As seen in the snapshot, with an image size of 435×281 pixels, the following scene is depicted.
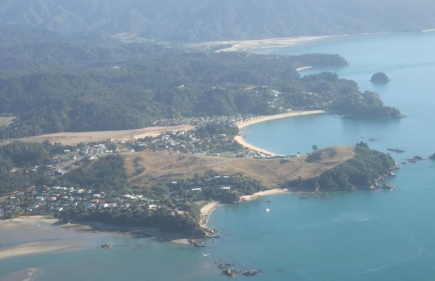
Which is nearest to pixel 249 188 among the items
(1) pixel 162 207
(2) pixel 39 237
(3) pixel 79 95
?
(1) pixel 162 207

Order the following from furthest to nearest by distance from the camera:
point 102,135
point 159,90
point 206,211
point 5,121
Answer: point 159,90, point 5,121, point 102,135, point 206,211

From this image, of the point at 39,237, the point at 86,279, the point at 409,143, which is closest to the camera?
the point at 86,279

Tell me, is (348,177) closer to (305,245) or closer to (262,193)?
(262,193)

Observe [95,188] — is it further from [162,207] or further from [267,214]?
[267,214]

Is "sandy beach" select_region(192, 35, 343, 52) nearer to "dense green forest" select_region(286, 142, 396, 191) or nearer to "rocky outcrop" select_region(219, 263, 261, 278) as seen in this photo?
"dense green forest" select_region(286, 142, 396, 191)

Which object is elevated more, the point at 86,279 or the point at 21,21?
the point at 21,21

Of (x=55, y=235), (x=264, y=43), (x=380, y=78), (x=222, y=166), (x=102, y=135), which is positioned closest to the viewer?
(x=55, y=235)

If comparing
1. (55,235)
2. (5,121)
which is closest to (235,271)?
(55,235)
